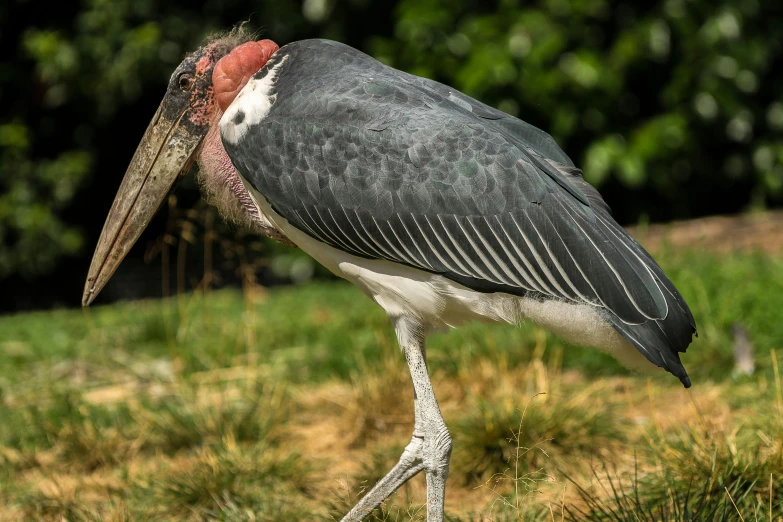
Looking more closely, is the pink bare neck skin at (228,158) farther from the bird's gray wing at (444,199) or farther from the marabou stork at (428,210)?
the bird's gray wing at (444,199)

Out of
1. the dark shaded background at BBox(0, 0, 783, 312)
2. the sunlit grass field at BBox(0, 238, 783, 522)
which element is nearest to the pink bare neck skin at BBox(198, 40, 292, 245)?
the sunlit grass field at BBox(0, 238, 783, 522)

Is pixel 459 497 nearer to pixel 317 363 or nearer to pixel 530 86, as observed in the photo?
pixel 317 363

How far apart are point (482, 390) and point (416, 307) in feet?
5.14

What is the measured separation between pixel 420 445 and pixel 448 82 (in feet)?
17.1

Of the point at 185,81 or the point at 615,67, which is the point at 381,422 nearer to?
the point at 185,81

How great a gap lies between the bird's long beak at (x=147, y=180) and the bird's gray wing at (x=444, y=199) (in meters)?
0.34

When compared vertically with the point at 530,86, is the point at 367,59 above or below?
above

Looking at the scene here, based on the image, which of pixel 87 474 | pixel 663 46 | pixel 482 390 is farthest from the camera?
pixel 663 46

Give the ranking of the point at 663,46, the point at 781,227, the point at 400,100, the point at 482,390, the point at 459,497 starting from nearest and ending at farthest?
1. the point at 400,100
2. the point at 459,497
3. the point at 482,390
4. the point at 781,227
5. the point at 663,46

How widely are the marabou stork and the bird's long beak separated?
21 cm

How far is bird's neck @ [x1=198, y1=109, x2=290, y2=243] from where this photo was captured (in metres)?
3.18

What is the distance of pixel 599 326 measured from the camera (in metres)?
2.79

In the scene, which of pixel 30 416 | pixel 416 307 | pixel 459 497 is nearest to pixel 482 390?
pixel 459 497

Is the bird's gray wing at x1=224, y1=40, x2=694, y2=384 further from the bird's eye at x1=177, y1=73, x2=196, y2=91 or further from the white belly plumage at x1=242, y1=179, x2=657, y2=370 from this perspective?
the bird's eye at x1=177, y1=73, x2=196, y2=91
